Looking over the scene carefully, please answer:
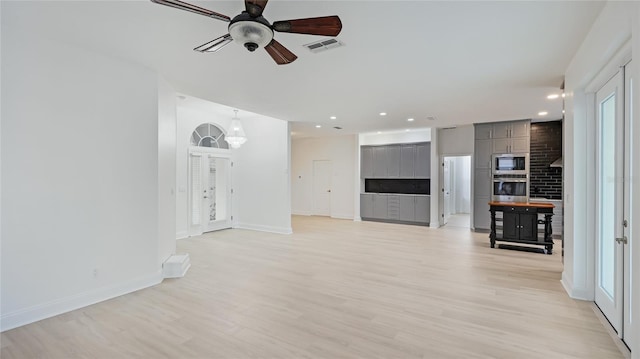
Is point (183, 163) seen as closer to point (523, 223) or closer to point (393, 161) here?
point (393, 161)

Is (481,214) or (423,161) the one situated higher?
(423,161)

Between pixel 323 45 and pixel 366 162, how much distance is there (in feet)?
21.9

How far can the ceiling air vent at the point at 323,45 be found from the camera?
2.96 m

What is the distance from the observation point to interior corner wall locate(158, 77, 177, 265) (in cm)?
401

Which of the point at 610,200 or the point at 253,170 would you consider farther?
the point at 253,170

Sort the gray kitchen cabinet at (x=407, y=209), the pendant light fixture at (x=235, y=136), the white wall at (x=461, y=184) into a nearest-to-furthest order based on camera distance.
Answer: the pendant light fixture at (x=235, y=136) < the gray kitchen cabinet at (x=407, y=209) < the white wall at (x=461, y=184)

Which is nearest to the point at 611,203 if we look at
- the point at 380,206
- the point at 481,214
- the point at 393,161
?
the point at 481,214

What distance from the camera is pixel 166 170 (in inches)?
167

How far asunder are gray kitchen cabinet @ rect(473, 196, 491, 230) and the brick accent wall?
1.25 meters

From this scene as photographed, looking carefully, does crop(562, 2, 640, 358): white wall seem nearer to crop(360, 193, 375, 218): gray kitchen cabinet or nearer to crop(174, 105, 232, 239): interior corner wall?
crop(360, 193, 375, 218): gray kitchen cabinet

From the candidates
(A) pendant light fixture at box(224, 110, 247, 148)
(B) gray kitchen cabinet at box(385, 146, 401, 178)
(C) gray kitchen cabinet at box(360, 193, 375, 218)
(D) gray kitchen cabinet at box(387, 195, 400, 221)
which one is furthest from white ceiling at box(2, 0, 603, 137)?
(C) gray kitchen cabinet at box(360, 193, 375, 218)

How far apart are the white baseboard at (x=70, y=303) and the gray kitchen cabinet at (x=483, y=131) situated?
25.2 feet

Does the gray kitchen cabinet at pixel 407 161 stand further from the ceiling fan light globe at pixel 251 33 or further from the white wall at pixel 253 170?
the ceiling fan light globe at pixel 251 33

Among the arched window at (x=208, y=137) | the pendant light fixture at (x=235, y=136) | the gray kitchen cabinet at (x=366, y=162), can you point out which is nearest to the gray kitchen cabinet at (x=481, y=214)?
the gray kitchen cabinet at (x=366, y=162)
